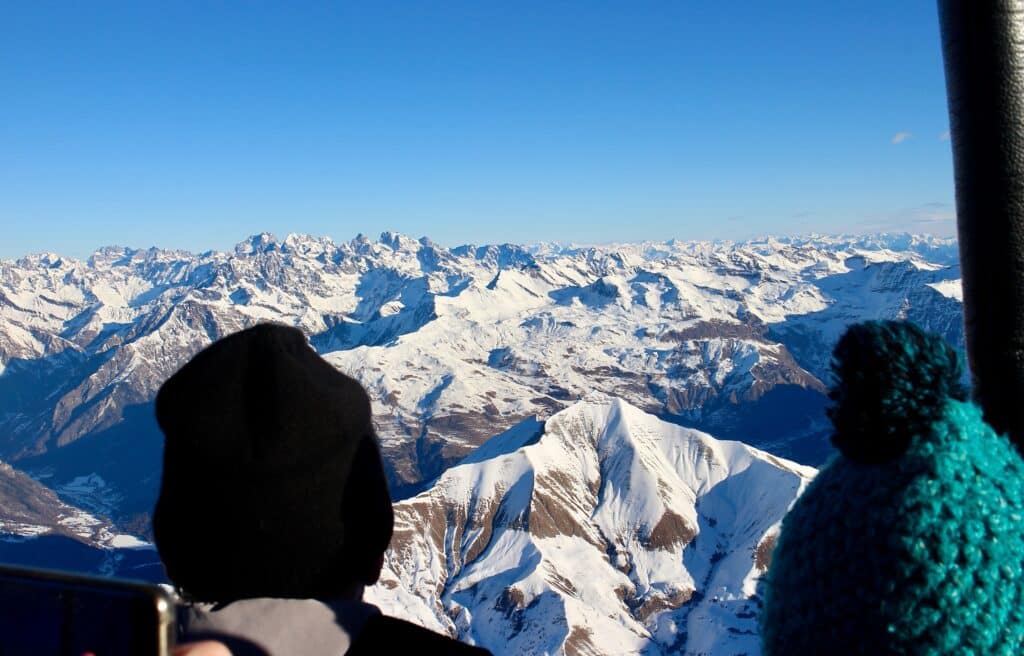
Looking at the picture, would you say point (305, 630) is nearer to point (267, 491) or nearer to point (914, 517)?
point (267, 491)

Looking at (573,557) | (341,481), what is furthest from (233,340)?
(573,557)

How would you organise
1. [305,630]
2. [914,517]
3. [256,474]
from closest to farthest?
1. [914,517]
2. [305,630]
3. [256,474]

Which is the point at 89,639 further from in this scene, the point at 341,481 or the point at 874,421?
the point at 874,421

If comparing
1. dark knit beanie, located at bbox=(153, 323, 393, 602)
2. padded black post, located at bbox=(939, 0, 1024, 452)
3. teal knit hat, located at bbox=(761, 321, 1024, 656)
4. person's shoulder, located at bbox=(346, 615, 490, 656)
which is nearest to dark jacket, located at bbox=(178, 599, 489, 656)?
person's shoulder, located at bbox=(346, 615, 490, 656)

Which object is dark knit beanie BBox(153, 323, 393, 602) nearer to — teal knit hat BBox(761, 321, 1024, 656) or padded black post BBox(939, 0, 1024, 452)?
teal knit hat BBox(761, 321, 1024, 656)

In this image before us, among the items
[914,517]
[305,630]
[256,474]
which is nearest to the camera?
[914,517]

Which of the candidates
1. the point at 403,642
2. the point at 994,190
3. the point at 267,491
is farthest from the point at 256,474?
the point at 994,190
